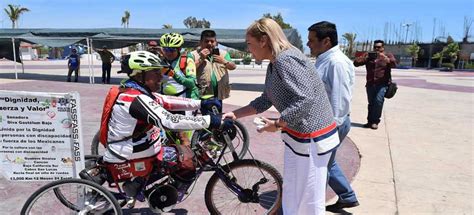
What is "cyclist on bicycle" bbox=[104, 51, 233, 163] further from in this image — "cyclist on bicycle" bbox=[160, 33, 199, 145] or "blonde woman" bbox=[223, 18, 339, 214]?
"cyclist on bicycle" bbox=[160, 33, 199, 145]

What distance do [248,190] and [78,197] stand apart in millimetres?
1331

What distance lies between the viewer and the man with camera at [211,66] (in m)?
4.77

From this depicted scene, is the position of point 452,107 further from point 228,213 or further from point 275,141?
point 228,213

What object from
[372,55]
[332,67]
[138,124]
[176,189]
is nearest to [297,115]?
[332,67]

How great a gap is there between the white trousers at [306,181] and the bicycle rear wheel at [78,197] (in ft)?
4.15

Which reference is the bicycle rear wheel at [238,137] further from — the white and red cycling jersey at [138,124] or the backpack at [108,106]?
the backpack at [108,106]

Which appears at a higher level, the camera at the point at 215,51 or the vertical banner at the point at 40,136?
the camera at the point at 215,51

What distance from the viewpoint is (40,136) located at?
277cm

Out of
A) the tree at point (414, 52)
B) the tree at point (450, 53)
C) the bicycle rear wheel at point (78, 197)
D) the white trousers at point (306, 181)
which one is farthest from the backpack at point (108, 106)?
the tree at point (414, 52)

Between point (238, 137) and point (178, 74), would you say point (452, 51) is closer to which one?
point (238, 137)

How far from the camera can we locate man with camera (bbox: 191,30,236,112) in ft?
15.6

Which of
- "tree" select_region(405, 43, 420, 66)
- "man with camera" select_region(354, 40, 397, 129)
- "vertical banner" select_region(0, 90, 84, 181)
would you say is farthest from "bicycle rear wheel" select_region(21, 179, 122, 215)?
"tree" select_region(405, 43, 420, 66)

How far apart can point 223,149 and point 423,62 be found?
202 feet

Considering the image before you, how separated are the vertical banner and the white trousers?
5.08 ft
